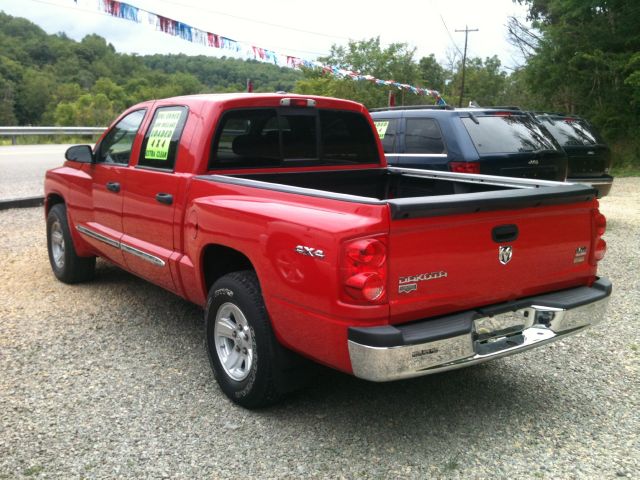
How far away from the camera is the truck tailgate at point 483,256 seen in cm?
277

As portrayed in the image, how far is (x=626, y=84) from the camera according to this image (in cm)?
2220

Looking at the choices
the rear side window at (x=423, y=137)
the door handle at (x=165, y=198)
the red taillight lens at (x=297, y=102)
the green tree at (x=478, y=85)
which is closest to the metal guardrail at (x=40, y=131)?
the rear side window at (x=423, y=137)

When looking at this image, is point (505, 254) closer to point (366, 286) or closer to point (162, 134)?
point (366, 286)

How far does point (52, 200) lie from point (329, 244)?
Result: 4457mm

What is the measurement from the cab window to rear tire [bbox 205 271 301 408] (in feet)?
6.00

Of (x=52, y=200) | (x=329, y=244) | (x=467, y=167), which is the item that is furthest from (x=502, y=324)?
(x=52, y=200)

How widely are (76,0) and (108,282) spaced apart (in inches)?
272

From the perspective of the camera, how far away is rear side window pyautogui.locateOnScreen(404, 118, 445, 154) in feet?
23.9

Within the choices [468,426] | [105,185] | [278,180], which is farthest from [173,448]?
[105,185]

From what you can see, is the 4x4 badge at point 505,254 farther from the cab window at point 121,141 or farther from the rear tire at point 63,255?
the rear tire at point 63,255

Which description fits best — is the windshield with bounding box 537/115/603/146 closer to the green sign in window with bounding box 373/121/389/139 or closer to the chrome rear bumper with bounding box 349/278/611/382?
the green sign in window with bounding box 373/121/389/139

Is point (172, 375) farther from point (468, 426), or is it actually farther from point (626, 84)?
point (626, 84)

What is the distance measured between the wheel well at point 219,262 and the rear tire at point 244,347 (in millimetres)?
233

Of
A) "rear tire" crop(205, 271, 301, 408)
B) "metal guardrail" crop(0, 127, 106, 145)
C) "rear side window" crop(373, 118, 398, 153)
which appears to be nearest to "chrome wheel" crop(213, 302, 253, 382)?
"rear tire" crop(205, 271, 301, 408)
